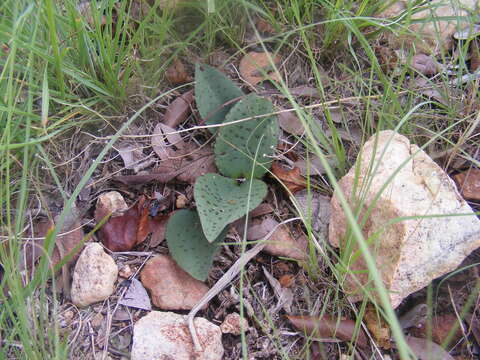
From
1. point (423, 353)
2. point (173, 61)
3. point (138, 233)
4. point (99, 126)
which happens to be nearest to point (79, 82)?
point (99, 126)

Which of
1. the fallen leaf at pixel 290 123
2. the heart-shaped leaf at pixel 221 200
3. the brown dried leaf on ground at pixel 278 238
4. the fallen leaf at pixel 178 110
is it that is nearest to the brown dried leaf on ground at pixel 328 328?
the brown dried leaf on ground at pixel 278 238

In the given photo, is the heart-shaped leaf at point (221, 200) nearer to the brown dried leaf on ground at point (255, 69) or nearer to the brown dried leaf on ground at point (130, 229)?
the brown dried leaf on ground at point (130, 229)

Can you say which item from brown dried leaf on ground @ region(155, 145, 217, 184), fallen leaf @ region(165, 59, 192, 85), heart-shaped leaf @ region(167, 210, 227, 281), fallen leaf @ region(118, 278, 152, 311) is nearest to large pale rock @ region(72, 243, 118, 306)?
fallen leaf @ region(118, 278, 152, 311)

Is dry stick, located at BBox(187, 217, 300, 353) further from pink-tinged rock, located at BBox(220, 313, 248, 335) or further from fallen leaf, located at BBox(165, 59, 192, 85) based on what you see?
fallen leaf, located at BBox(165, 59, 192, 85)

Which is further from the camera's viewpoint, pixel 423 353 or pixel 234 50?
pixel 234 50

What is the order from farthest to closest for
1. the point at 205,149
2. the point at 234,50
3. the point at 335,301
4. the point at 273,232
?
1. the point at 234,50
2. the point at 205,149
3. the point at 273,232
4. the point at 335,301

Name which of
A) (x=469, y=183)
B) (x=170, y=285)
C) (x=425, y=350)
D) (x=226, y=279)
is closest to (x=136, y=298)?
(x=170, y=285)

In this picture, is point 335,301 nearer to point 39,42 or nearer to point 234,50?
point 234,50
